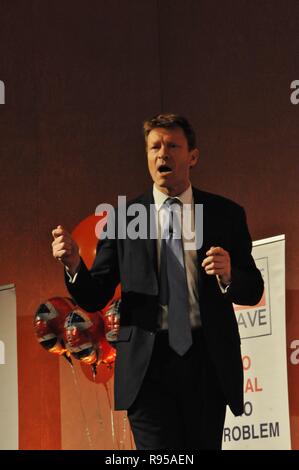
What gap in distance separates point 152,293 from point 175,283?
0.07m

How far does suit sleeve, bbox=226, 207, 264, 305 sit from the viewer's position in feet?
7.80

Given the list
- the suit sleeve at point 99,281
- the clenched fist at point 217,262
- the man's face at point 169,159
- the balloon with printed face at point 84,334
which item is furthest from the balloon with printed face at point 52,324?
the clenched fist at point 217,262

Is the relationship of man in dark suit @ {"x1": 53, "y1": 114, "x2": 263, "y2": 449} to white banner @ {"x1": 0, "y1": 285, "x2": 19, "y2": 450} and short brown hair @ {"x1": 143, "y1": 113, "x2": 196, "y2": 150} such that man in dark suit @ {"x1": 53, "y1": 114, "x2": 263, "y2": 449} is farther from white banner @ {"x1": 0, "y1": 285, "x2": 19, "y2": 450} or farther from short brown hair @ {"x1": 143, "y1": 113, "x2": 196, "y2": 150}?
white banner @ {"x1": 0, "y1": 285, "x2": 19, "y2": 450}

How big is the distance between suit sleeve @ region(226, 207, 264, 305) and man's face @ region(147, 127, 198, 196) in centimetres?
20

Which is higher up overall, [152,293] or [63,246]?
[63,246]

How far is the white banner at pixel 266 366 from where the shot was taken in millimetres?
4242

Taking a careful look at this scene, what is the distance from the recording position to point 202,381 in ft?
7.74

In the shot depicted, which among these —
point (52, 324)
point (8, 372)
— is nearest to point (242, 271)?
point (52, 324)

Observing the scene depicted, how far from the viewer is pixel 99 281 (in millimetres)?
2525

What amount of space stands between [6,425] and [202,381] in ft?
8.93

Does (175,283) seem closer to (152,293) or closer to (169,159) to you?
(152,293)

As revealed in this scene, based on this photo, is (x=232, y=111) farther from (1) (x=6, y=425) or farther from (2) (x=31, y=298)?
(1) (x=6, y=425)
